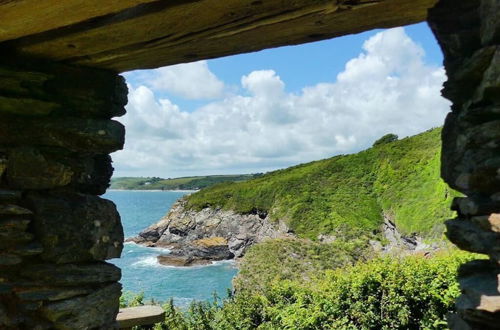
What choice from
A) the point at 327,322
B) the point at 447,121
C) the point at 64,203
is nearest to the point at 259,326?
the point at 327,322

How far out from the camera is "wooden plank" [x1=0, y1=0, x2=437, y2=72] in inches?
Answer: 125

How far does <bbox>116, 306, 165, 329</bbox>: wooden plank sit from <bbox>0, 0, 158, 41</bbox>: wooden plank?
3804 millimetres

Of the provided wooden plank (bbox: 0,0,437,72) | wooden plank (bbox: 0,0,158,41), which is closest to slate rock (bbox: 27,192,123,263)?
wooden plank (bbox: 0,0,437,72)

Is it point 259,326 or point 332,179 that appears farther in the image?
point 332,179

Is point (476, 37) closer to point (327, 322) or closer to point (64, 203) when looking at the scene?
point (64, 203)

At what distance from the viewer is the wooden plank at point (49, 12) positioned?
3.03 meters

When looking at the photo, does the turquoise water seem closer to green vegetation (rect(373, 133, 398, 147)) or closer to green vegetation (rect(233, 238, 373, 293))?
green vegetation (rect(233, 238, 373, 293))

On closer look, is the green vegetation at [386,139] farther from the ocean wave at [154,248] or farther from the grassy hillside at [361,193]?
the ocean wave at [154,248]

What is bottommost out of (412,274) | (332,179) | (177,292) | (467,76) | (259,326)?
(177,292)

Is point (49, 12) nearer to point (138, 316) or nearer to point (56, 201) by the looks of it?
point (56, 201)

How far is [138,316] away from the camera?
5.83 metres

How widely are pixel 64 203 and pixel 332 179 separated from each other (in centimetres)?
5998

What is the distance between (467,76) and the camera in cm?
304

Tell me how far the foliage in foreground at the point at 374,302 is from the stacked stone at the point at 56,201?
6.76 meters
